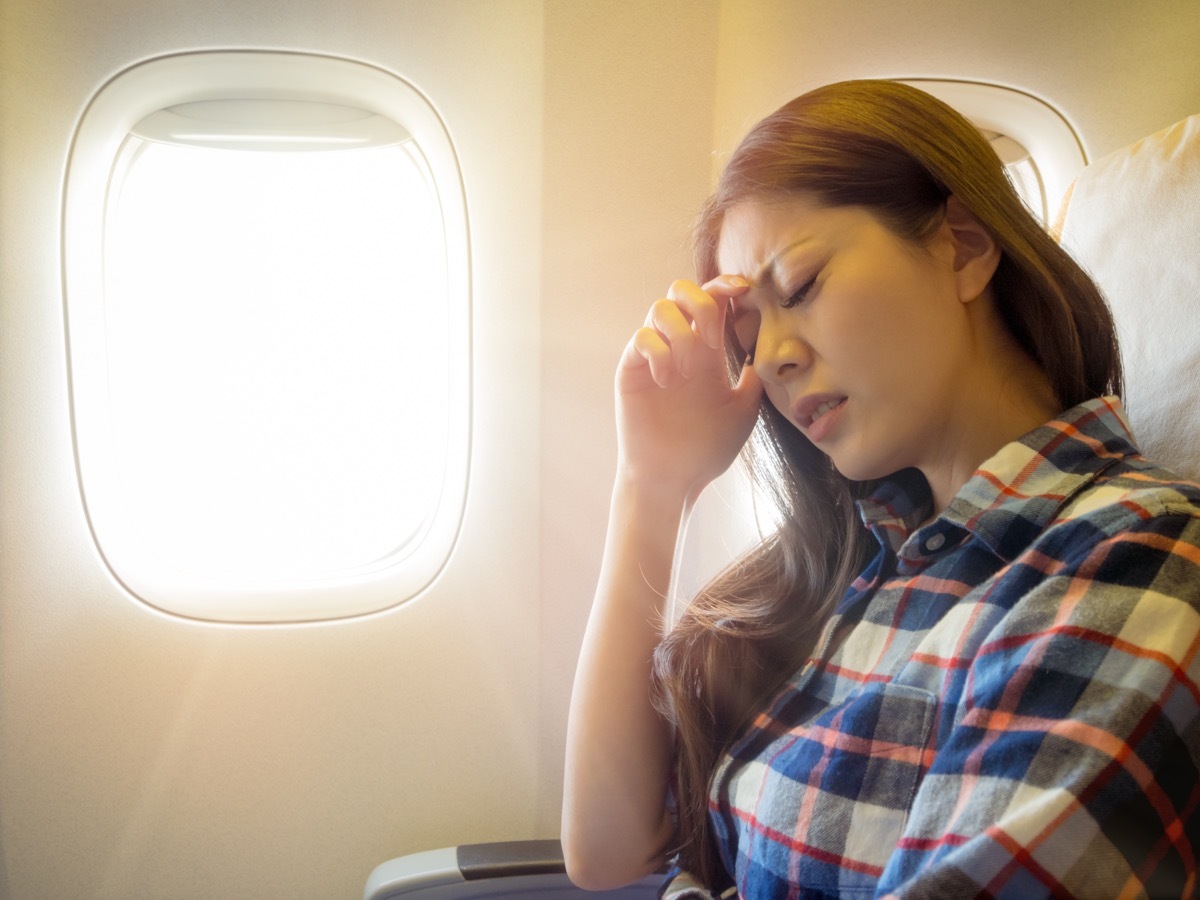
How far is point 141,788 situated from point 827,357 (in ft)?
4.80

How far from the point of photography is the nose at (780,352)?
0.98 m

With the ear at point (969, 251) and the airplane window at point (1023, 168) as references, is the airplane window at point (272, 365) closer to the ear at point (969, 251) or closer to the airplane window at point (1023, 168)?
the ear at point (969, 251)

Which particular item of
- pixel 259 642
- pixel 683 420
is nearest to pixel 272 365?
pixel 259 642

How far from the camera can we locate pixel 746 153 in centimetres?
102

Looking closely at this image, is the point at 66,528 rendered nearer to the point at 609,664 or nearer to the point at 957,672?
the point at 609,664

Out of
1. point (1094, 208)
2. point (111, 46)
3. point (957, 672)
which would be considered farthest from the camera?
point (111, 46)

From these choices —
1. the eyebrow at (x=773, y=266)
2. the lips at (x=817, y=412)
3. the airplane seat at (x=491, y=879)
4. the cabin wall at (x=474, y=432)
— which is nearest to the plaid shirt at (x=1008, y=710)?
the lips at (x=817, y=412)

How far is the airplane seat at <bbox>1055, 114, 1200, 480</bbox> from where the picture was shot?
3.33ft

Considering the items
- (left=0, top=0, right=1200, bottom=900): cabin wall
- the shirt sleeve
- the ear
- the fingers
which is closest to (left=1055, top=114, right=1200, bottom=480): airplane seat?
the ear

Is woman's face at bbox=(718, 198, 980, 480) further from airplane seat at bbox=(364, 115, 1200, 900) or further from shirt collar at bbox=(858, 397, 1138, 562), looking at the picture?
airplane seat at bbox=(364, 115, 1200, 900)

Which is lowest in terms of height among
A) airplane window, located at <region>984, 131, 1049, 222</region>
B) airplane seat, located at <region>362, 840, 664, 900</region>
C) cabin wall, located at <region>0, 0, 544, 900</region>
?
airplane seat, located at <region>362, 840, 664, 900</region>

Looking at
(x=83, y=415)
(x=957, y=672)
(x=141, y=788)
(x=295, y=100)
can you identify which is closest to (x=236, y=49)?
(x=295, y=100)

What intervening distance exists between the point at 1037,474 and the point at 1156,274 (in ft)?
1.19

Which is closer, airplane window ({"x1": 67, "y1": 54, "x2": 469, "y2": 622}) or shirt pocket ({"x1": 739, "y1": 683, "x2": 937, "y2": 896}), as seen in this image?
shirt pocket ({"x1": 739, "y1": 683, "x2": 937, "y2": 896})
